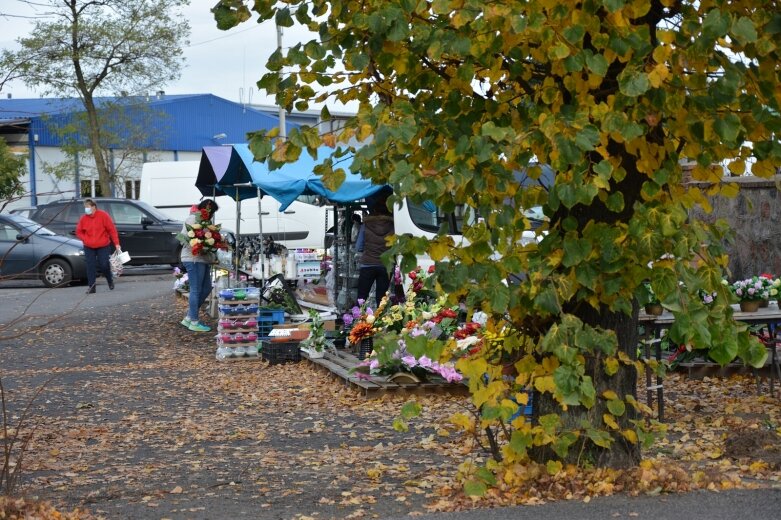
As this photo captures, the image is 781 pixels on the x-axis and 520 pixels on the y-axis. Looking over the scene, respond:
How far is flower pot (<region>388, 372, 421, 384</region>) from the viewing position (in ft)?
35.7

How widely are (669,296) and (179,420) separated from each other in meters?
5.41

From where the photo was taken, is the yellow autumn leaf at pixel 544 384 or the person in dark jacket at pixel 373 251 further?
the person in dark jacket at pixel 373 251

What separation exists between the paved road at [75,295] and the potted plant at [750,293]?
11040mm

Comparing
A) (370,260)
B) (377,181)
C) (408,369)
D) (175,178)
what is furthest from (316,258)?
(175,178)

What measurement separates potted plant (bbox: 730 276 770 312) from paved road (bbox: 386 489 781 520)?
3729 mm

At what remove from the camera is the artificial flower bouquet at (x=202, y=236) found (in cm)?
1652

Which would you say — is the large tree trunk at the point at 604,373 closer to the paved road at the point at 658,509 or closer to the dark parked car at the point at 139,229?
the paved road at the point at 658,509

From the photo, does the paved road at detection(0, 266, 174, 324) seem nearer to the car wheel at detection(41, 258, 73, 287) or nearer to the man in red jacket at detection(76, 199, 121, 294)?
the car wheel at detection(41, 258, 73, 287)

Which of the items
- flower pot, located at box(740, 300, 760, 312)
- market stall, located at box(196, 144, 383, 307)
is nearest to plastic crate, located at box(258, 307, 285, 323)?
market stall, located at box(196, 144, 383, 307)

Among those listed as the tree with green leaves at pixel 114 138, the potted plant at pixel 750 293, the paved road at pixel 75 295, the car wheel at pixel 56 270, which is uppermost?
the tree with green leaves at pixel 114 138

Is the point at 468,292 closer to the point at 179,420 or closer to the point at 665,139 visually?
the point at 665,139

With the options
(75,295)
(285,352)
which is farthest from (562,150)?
(75,295)

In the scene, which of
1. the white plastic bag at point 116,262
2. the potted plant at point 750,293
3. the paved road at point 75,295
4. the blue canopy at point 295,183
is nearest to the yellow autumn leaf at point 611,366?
the potted plant at point 750,293

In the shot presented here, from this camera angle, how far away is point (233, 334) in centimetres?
1452
